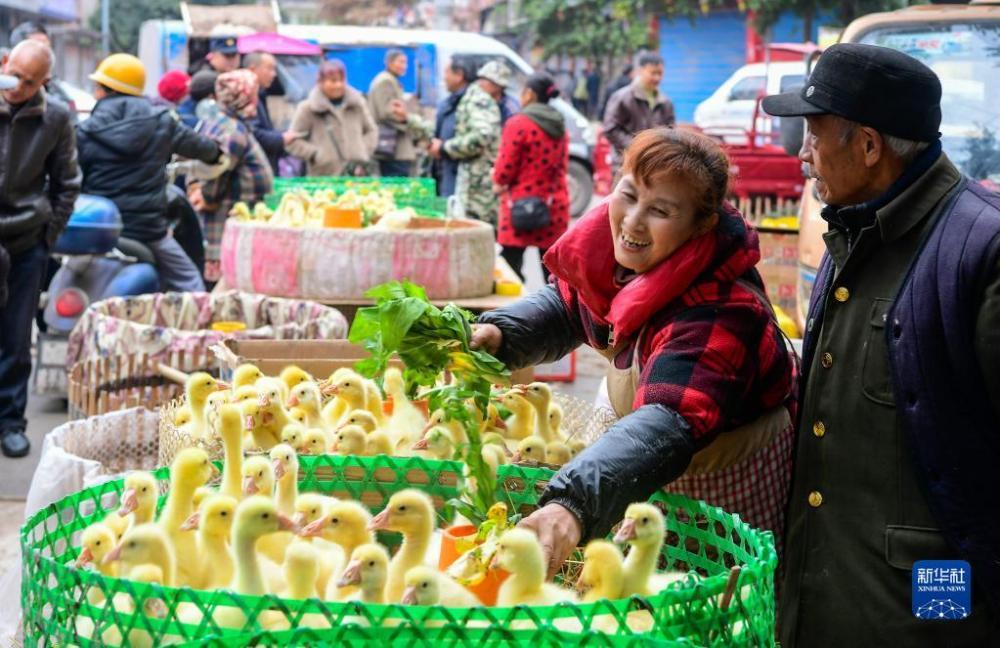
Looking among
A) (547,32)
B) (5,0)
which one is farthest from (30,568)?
(5,0)

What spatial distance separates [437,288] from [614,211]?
419cm

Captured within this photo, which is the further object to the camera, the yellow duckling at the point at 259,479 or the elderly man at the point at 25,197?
the elderly man at the point at 25,197

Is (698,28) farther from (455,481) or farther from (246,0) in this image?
(455,481)

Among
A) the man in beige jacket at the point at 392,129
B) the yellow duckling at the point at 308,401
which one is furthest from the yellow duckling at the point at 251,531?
the man in beige jacket at the point at 392,129

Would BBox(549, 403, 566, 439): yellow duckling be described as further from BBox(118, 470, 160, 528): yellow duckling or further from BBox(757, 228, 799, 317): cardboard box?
BBox(757, 228, 799, 317): cardboard box

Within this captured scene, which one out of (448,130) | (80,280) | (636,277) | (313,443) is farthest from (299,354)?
(448,130)

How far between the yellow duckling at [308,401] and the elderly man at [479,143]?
7838mm

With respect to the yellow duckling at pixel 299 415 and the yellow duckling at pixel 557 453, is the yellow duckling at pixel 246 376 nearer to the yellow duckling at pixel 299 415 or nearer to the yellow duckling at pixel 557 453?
the yellow duckling at pixel 299 415

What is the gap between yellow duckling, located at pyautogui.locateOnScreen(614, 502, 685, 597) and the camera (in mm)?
2592

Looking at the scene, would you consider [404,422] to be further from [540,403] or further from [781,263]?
[781,263]

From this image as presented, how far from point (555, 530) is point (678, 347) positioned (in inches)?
22.4

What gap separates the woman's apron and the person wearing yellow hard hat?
Answer: 6902mm

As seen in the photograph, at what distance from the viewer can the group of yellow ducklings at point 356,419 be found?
3.92 meters

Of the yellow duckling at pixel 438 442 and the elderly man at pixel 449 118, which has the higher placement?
the yellow duckling at pixel 438 442
